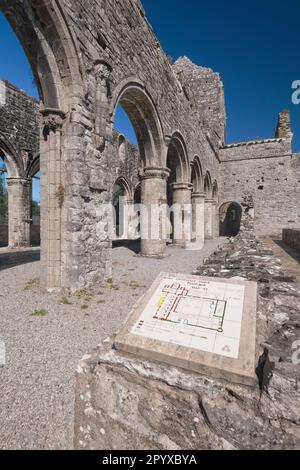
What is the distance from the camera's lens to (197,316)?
4.47 feet

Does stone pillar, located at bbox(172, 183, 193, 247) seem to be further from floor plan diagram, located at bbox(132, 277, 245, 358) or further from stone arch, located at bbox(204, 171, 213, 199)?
floor plan diagram, located at bbox(132, 277, 245, 358)

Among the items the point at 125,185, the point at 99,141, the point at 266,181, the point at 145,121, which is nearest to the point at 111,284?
the point at 99,141

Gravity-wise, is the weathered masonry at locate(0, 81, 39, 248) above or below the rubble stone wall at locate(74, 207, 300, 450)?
above

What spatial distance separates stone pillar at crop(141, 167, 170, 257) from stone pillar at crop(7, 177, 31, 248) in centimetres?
630

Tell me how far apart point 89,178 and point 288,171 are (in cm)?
1807

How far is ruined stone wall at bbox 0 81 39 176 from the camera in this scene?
10.2 meters

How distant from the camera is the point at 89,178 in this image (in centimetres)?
452

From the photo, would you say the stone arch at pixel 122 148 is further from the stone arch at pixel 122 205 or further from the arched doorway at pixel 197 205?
the arched doorway at pixel 197 205

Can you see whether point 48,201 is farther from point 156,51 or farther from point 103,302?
point 156,51

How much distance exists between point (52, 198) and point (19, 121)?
8993 millimetres

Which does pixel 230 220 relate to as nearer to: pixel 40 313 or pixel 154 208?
pixel 154 208

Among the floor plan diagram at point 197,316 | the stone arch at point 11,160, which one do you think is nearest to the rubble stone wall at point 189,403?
the floor plan diagram at point 197,316

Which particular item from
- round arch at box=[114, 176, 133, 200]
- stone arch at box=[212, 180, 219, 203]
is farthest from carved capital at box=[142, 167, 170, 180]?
stone arch at box=[212, 180, 219, 203]

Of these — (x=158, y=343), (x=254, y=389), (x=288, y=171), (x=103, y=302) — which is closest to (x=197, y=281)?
(x=158, y=343)
